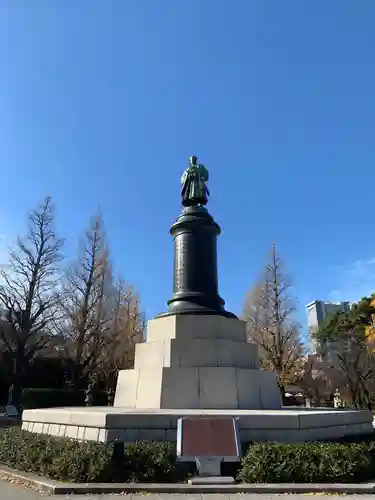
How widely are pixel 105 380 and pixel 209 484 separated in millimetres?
27891

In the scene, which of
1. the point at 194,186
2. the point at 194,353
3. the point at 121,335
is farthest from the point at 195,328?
the point at 121,335

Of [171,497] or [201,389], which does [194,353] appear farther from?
[171,497]

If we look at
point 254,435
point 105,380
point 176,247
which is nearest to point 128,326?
point 105,380

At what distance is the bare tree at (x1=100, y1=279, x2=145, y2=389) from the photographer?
107ft

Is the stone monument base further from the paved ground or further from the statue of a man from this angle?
the statue of a man

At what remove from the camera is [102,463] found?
7.16 meters

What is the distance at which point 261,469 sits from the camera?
7250mm

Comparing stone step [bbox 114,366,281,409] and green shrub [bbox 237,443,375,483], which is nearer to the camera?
green shrub [bbox 237,443,375,483]

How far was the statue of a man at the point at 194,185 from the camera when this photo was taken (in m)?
14.9

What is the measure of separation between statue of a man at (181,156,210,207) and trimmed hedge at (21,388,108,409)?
46.7 feet

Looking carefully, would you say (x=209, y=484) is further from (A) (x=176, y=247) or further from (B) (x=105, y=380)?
(B) (x=105, y=380)

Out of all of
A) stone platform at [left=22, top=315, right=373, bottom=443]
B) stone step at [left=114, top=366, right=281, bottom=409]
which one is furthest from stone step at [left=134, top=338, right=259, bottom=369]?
stone step at [left=114, top=366, right=281, bottom=409]

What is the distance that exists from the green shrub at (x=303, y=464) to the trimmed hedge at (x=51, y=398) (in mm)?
18159

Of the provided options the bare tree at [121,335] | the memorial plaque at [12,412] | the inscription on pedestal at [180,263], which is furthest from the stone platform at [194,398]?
the bare tree at [121,335]
